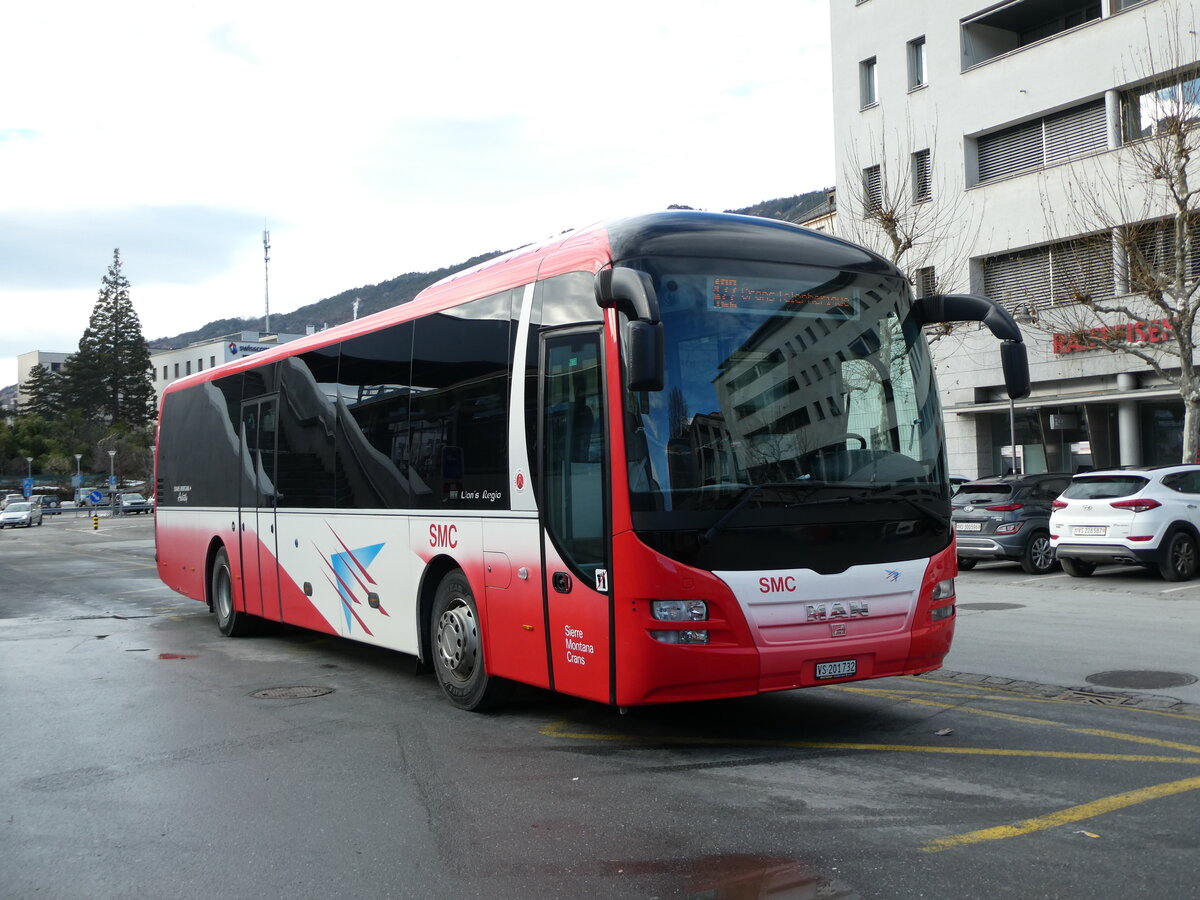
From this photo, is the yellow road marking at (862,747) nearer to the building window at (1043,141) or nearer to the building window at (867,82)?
the building window at (1043,141)

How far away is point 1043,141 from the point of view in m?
29.3

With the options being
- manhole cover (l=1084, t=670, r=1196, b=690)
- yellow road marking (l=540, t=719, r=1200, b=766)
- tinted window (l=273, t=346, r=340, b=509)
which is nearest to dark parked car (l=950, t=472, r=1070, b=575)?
manhole cover (l=1084, t=670, r=1196, b=690)

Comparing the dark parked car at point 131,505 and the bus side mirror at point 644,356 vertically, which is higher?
the bus side mirror at point 644,356

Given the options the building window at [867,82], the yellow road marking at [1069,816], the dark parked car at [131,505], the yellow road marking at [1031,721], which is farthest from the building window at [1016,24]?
the dark parked car at [131,505]

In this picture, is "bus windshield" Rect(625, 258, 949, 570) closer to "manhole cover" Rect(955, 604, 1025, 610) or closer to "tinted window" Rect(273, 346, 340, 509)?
"tinted window" Rect(273, 346, 340, 509)

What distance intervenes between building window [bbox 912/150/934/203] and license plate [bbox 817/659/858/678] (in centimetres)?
2726

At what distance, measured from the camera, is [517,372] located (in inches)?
309

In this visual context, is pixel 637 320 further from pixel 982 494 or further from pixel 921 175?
pixel 921 175

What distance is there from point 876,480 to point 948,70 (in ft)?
89.8

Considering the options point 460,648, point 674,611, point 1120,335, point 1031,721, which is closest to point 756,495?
point 674,611

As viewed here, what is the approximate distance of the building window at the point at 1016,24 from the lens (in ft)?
97.3

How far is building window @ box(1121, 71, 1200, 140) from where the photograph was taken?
74.6ft

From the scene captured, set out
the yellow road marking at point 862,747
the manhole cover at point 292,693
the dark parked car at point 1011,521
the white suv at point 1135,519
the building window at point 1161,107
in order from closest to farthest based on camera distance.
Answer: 1. the yellow road marking at point 862,747
2. the manhole cover at point 292,693
3. the white suv at point 1135,519
4. the dark parked car at point 1011,521
5. the building window at point 1161,107

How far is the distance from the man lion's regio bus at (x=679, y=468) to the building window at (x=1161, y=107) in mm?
17656
